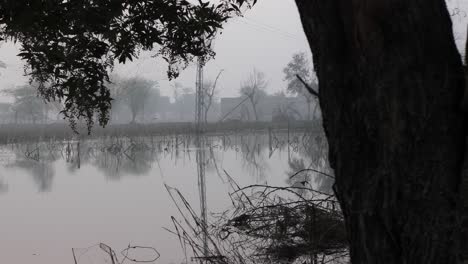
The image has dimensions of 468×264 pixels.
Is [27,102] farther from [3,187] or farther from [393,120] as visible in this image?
[393,120]

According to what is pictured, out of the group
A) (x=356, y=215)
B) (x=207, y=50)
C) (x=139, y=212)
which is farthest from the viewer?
(x=139, y=212)

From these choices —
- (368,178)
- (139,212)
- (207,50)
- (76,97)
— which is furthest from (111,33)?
(139,212)

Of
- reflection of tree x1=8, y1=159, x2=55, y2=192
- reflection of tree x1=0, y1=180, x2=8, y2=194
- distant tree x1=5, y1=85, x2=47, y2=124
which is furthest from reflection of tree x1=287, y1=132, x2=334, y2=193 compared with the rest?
distant tree x1=5, y1=85, x2=47, y2=124

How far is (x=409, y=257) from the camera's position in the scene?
1.40 meters

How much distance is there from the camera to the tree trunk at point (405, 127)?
53.9 inches

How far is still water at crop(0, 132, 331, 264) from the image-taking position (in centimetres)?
443

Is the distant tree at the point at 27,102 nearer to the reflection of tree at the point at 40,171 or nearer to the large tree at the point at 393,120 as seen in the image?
the reflection of tree at the point at 40,171

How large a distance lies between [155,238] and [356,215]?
10.7ft

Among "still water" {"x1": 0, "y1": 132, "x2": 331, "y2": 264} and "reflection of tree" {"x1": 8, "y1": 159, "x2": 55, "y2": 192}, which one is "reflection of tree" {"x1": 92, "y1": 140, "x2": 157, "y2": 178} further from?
"reflection of tree" {"x1": 8, "y1": 159, "x2": 55, "y2": 192}

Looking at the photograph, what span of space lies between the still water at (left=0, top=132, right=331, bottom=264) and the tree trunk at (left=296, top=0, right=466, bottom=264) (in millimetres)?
2582

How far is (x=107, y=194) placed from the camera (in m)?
7.11

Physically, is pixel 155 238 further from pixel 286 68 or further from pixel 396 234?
pixel 286 68

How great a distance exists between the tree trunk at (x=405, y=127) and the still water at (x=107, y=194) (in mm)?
2582

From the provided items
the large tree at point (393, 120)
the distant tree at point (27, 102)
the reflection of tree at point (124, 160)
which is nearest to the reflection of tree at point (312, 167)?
the reflection of tree at point (124, 160)
